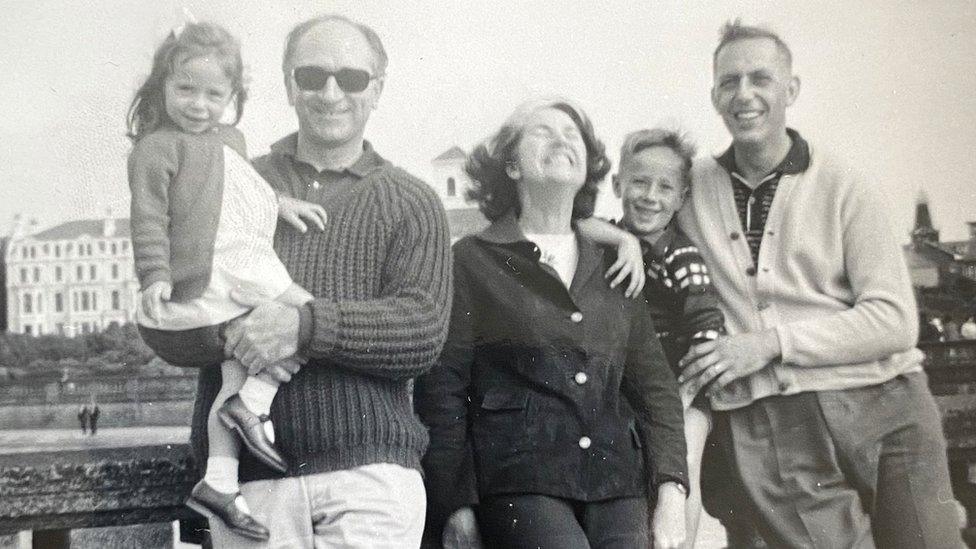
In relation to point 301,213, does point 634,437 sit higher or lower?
lower

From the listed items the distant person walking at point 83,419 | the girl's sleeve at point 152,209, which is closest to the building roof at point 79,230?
the girl's sleeve at point 152,209

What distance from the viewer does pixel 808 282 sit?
391 centimetres

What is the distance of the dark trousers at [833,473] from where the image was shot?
12.8 ft

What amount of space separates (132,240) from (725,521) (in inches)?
87.4

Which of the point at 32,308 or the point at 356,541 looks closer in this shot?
the point at 356,541

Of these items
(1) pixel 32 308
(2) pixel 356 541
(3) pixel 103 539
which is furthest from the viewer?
(1) pixel 32 308

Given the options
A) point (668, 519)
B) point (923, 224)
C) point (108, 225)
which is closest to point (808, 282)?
point (923, 224)

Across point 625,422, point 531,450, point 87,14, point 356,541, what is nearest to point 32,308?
point 87,14

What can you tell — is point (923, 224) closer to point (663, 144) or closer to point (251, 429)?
point (663, 144)

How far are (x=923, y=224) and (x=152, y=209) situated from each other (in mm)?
2712

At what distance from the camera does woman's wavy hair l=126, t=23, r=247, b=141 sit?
3592 millimetres

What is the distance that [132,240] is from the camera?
3.53 m

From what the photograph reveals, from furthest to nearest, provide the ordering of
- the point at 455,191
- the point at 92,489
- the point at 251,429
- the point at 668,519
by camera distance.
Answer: the point at 455,191 < the point at 668,519 < the point at 92,489 < the point at 251,429

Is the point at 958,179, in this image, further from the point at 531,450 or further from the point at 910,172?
the point at 531,450
